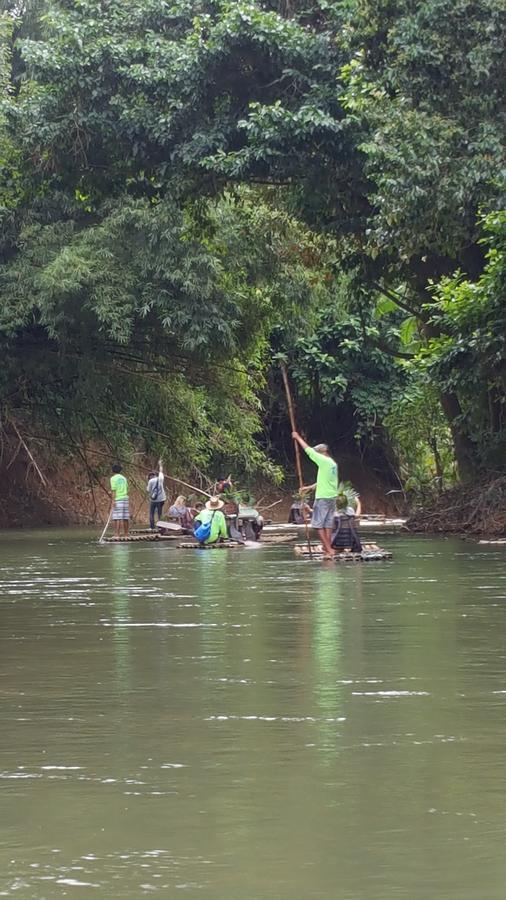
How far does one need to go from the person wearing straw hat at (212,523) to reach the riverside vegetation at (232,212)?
4.23 meters

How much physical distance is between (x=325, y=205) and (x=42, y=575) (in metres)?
12.0

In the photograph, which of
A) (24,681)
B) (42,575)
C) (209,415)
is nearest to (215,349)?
(209,415)

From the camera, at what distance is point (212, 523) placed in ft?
82.1

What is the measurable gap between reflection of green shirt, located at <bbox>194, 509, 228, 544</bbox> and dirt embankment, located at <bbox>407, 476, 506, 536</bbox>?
4.45 meters

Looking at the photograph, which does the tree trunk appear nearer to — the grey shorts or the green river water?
the grey shorts

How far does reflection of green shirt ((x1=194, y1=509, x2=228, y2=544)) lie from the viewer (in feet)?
82.2

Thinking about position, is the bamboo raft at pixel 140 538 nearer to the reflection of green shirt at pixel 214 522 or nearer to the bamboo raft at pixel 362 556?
the reflection of green shirt at pixel 214 522

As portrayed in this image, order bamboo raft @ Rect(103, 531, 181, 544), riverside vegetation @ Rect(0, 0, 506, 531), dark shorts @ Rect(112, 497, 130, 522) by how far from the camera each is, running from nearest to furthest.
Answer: riverside vegetation @ Rect(0, 0, 506, 531)
bamboo raft @ Rect(103, 531, 181, 544)
dark shorts @ Rect(112, 497, 130, 522)

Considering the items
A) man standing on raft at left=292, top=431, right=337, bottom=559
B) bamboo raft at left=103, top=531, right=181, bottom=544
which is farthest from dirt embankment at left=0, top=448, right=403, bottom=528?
man standing on raft at left=292, top=431, right=337, bottom=559

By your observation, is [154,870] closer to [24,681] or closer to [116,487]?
[24,681]

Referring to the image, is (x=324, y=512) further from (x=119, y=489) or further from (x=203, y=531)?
(x=119, y=489)

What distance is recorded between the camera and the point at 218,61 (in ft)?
85.9

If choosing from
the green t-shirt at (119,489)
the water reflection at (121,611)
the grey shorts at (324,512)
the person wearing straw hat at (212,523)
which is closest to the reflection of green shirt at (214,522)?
the person wearing straw hat at (212,523)

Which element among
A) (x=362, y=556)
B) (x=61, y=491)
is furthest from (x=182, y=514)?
(x=362, y=556)
